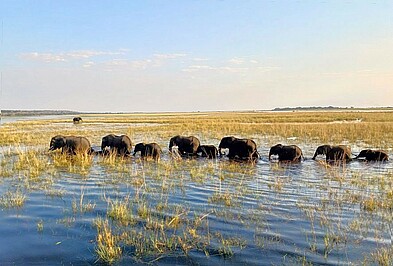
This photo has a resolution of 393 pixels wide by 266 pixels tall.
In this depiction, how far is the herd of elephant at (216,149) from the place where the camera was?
1850 centimetres

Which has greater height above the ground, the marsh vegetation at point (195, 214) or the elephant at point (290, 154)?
the elephant at point (290, 154)

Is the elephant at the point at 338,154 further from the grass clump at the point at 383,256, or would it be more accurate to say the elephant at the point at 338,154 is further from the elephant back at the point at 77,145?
the grass clump at the point at 383,256

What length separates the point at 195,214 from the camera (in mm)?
9000

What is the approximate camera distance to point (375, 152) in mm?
18641

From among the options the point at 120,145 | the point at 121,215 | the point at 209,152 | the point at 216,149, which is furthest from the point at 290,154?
the point at 121,215

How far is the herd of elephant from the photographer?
1850 centimetres

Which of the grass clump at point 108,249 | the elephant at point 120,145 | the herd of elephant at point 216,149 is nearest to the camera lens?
the grass clump at point 108,249

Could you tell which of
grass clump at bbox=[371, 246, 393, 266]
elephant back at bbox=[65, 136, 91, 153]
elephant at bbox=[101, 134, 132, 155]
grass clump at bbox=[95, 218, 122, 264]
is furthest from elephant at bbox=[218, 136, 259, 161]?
grass clump at bbox=[95, 218, 122, 264]

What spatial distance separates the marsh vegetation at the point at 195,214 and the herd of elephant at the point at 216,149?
7.50 ft

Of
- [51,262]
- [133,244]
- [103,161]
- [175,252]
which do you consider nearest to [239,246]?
[175,252]

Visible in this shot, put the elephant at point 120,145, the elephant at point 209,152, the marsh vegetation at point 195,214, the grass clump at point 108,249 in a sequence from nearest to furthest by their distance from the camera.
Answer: the grass clump at point 108,249 < the marsh vegetation at point 195,214 < the elephant at point 209,152 < the elephant at point 120,145

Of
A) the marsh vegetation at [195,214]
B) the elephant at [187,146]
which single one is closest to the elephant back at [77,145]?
the marsh vegetation at [195,214]

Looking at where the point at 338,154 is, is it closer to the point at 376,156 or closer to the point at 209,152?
the point at 376,156

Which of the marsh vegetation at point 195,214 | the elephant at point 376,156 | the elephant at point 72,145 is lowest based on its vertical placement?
the marsh vegetation at point 195,214
